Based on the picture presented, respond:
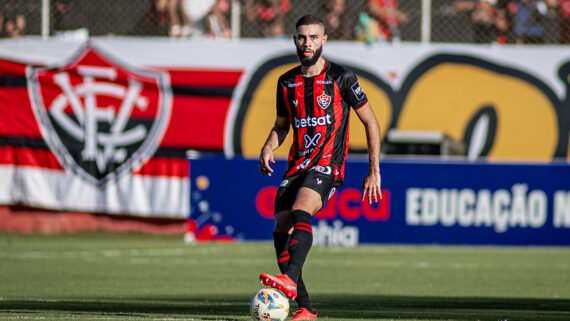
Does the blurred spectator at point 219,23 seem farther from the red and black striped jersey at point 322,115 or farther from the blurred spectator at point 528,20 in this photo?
the red and black striped jersey at point 322,115

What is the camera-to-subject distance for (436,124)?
680 inches

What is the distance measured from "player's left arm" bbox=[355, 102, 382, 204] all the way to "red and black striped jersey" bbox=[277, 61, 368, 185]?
0.09m

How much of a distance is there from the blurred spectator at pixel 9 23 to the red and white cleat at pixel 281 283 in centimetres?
1284

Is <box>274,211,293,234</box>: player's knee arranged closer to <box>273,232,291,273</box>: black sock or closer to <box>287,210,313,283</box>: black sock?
<box>273,232,291,273</box>: black sock

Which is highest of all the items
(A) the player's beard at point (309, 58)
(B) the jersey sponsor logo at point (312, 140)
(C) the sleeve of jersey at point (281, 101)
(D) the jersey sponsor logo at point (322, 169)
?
(A) the player's beard at point (309, 58)

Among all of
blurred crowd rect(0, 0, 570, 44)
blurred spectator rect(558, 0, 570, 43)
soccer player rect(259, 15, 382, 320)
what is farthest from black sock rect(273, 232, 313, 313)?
blurred spectator rect(558, 0, 570, 43)

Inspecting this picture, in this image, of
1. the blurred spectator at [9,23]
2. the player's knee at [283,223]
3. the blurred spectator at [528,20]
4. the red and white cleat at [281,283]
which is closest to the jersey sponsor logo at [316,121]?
the player's knee at [283,223]

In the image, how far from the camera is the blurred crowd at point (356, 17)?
17.5m

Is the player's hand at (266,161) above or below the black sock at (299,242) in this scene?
above

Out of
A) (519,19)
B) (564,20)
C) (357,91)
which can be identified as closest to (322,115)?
(357,91)

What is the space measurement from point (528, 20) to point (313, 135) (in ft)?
38.5

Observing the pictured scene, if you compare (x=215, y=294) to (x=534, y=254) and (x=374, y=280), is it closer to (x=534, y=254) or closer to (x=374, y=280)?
(x=374, y=280)

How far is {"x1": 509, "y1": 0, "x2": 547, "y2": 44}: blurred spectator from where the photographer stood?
57.6 feet

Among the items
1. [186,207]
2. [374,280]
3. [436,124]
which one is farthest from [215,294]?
[436,124]
